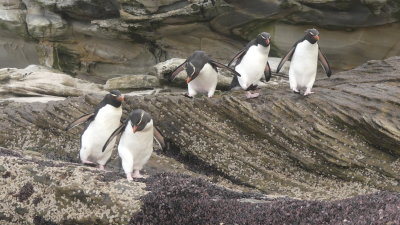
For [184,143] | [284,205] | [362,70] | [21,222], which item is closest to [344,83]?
[362,70]

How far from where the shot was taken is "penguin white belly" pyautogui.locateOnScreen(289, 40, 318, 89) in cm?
977

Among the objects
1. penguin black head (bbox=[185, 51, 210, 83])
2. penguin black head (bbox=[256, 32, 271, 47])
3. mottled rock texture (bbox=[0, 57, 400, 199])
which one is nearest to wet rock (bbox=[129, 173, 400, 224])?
mottled rock texture (bbox=[0, 57, 400, 199])

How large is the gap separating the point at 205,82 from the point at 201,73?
237mm

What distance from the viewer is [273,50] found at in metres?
16.7

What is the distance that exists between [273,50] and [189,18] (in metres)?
2.69

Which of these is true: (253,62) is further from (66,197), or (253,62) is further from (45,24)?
(45,24)

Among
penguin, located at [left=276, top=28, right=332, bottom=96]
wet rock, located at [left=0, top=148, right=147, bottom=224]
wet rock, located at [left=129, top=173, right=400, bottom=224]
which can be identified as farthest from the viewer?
penguin, located at [left=276, top=28, right=332, bottom=96]

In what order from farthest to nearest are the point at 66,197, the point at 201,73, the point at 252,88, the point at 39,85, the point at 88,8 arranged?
the point at 88,8, the point at 39,85, the point at 252,88, the point at 201,73, the point at 66,197

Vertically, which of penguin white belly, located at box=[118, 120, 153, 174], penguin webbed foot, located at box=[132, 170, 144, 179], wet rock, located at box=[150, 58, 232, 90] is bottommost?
wet rock, located at box=[150, 58, 232, 90]

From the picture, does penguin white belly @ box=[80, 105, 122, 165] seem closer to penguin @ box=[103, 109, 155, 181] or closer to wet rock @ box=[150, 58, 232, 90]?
penguin @ box=[103, 109, 155, 181]

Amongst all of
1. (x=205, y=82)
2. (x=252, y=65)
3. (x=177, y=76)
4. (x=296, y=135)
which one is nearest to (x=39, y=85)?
(x=177, y=76)

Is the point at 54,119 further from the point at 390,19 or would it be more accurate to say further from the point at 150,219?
the point at 390,19

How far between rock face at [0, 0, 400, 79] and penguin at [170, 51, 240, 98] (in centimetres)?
603

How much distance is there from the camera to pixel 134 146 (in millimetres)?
7953
